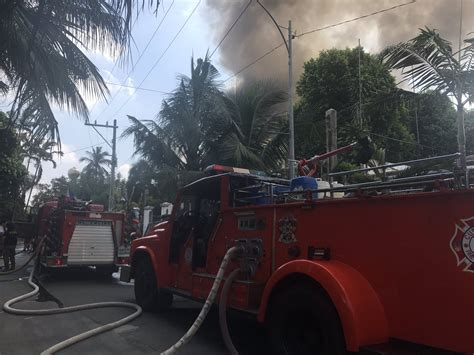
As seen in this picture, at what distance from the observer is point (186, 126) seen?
20031 mm

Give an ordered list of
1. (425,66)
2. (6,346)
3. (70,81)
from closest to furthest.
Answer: (6,346) < (70,81) < (425,66)

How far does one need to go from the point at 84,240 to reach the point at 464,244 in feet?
36.8

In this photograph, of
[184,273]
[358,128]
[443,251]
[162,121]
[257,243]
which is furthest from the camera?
[162,121]

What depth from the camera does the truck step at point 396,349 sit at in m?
4.00

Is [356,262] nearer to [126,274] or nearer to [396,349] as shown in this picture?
[396,349]

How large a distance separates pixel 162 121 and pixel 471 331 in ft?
60.4

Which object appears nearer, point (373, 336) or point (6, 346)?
point (373, 336)

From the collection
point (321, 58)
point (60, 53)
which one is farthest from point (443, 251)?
point (321, 58)

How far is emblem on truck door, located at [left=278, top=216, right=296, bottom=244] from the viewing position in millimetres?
5309

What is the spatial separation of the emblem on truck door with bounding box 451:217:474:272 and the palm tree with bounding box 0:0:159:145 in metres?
4.27

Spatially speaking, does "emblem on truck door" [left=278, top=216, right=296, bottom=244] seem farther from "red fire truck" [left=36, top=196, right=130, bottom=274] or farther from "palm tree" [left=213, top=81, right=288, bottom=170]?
"palm tree" [left=213, top=81, right=288, bottom=170]

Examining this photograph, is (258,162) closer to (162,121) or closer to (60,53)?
(162,121)

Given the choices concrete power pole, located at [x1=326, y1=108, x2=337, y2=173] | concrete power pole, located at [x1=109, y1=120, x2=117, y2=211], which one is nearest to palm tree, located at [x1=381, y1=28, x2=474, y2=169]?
concrete power pole, located at [x1=326, y1=108, x2=337, y2=173]

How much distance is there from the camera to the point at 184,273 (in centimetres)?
738
